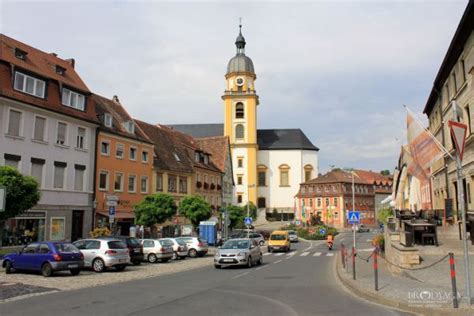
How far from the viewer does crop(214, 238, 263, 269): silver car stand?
23125 millimetres

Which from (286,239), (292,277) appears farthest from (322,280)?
(286,239)

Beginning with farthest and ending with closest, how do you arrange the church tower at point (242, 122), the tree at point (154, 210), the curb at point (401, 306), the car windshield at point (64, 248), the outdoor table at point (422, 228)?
1. the church tower at point (242, 122)
2. the tree at point (154, 210)
3. the outdoor table at point (422, 228)
4. the car windshield at point (64, 248)
5. the curb at point (401, 306)

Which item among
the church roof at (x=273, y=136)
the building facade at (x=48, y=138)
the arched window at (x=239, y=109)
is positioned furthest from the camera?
the church roof at (x=273, y=136)

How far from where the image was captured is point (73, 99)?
117ft

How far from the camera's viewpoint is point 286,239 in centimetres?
3875

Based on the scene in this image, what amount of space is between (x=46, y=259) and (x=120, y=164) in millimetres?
22492

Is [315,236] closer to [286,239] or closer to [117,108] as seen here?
[286,239]

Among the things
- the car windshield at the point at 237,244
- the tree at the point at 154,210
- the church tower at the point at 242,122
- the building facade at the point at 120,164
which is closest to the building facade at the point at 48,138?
the building facade at the point at 120,164

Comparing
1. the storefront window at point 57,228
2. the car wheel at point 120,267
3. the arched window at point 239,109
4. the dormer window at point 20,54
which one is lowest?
the car wheel at point 120,267

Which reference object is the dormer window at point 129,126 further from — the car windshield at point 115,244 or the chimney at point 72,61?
the car windshield at point 115,244

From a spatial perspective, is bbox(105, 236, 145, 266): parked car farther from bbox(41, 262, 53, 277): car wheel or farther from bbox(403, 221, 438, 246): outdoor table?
bbox(403, 221, 438, 246): outdoor table

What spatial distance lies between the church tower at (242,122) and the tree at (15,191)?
72.8 meters

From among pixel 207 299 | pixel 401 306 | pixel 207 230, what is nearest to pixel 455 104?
pixel 401 306

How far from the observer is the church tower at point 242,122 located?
3760 inches
